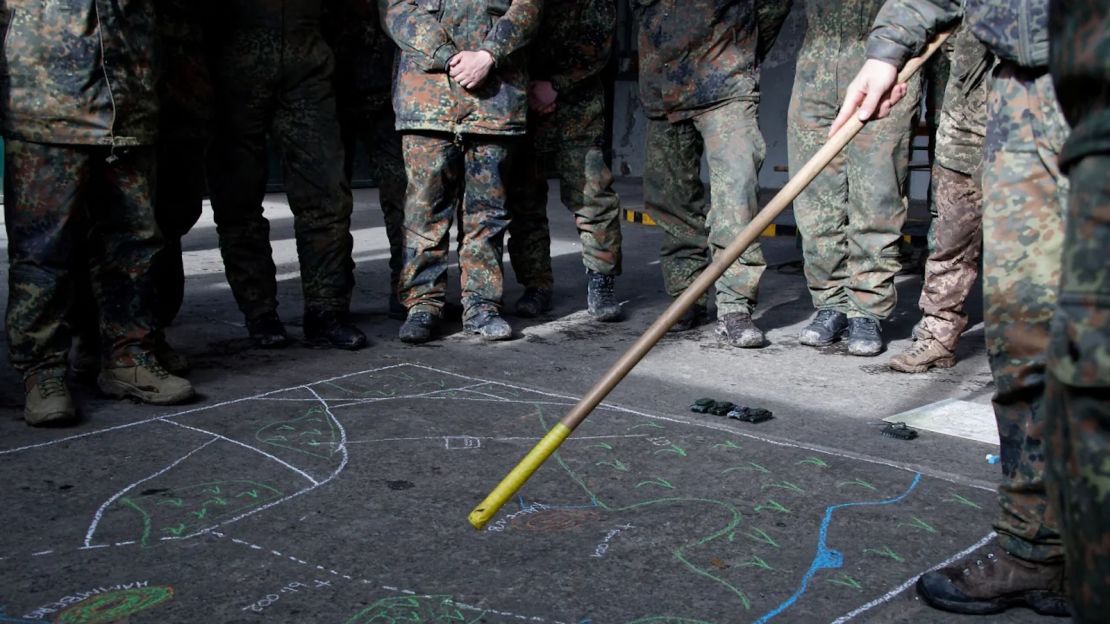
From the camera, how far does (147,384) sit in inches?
149

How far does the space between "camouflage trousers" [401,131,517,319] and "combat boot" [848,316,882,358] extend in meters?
1.59

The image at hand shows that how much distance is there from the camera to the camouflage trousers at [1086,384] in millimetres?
1160

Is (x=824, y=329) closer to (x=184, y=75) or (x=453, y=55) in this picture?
(x=453, y=55)

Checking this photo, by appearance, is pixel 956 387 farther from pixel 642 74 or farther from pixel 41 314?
pixel 41 314

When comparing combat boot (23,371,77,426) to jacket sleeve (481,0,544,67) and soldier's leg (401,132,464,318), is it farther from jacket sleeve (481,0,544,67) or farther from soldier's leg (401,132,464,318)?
jacket sleeve (481,0,544,67)

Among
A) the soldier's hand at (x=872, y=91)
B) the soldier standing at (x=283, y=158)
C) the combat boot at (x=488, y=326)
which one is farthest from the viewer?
the combat boot at (x=488, y=326)

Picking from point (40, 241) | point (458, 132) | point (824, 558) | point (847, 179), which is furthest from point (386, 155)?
point (824, 558)

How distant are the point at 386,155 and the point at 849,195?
85.7 inches

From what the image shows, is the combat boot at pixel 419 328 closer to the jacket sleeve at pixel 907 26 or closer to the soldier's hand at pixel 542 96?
the soldier's hand at pixel 542 96

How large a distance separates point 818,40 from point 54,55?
3.13 metres

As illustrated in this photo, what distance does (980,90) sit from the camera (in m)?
4.24

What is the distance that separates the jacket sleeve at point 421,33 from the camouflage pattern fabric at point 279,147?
342mm

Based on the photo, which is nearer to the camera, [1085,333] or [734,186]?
[1085,333]

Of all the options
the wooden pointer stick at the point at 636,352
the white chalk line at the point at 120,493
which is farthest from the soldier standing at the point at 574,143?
the wooden pointer stick at the point at 636,352
